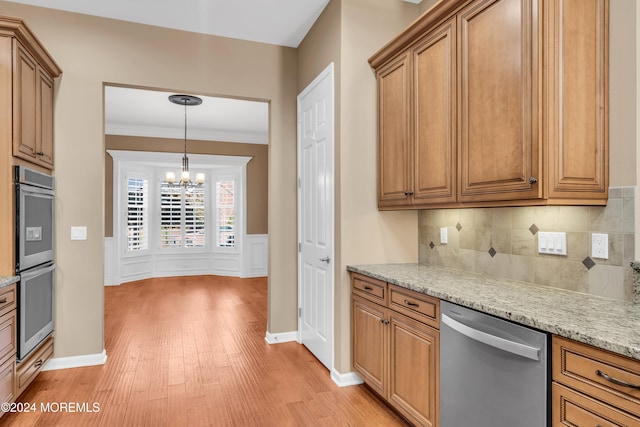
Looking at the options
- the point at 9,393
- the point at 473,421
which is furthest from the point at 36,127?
the point at 473,421

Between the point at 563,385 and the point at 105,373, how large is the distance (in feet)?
10.7

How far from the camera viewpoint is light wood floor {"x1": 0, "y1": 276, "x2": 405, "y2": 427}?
2471 millimetres

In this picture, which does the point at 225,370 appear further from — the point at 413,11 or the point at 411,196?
the point at 413,11

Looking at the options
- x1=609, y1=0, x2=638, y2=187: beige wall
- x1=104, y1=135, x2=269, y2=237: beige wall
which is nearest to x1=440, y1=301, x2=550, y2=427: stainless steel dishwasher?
x1=609, y1=0, x2=638, y2=187: beige wall

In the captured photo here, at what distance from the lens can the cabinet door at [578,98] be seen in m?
1.75

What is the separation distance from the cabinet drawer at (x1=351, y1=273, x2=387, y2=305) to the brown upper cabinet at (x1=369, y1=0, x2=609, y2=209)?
635 mm

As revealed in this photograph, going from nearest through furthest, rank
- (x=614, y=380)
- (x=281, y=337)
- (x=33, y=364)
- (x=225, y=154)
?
(x=614, y=380) → (x=33, y=364) → (x=281, y=337) → (x=225, y=154)

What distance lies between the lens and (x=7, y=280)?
7.80ft

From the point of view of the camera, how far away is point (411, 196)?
2652mm

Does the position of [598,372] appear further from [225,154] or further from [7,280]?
[225,154]

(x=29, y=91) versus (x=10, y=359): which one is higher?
(x=29, y=91)

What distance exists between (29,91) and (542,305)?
3.45m

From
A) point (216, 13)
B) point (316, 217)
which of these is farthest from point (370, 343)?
point (216, 13)

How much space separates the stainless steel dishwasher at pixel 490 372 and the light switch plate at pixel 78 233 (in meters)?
3.01
